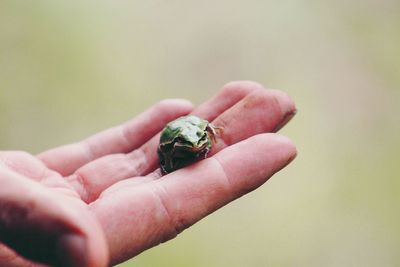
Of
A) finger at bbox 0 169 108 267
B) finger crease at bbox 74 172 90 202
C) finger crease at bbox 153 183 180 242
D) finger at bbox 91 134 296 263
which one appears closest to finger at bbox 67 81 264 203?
finger crease at bbox 74 172 90 202

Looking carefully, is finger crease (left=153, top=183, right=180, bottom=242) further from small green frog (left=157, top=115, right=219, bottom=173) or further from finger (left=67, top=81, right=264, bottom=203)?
finger (left=67, top=81, right=264, bottom=203)

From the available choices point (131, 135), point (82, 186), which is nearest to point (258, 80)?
point (131, 135)

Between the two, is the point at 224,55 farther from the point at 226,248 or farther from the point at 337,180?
the point at 226,248

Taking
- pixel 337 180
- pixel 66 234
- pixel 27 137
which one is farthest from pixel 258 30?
pixel 66 234

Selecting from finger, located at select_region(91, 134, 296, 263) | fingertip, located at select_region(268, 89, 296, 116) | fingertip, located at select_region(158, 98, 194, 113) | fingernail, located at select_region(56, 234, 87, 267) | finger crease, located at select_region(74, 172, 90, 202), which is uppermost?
fingertip, located at select_region(268, 89, 296, 116)

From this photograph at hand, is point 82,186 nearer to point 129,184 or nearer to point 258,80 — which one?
point 129,184

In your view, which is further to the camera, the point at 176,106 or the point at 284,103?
the point at 176,106
